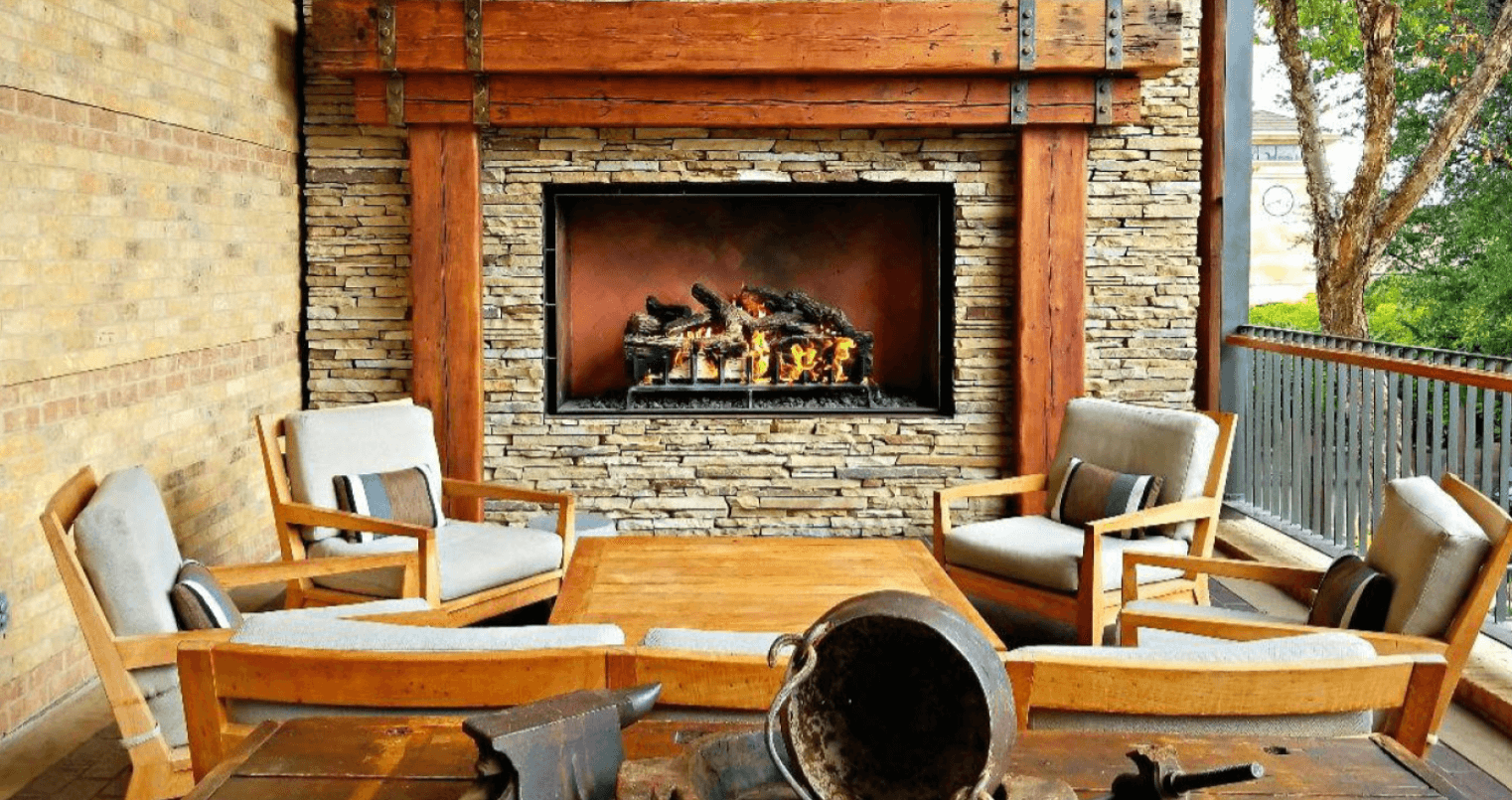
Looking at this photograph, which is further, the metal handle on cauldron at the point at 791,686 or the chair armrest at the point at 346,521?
the chair armrest at the point at 346,521

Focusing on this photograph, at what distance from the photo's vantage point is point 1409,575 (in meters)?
2.89

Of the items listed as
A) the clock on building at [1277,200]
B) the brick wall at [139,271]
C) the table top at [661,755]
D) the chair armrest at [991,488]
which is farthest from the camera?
the clock on building at [1277,200]

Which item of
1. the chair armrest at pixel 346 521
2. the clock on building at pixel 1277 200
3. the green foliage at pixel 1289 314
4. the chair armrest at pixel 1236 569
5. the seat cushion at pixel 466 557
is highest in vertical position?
the clock on building at pixel 1277 200

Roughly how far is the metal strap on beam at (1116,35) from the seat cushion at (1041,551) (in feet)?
6.75

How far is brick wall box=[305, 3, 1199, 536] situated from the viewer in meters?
6.09

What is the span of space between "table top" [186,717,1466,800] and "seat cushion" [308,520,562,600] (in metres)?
2.39

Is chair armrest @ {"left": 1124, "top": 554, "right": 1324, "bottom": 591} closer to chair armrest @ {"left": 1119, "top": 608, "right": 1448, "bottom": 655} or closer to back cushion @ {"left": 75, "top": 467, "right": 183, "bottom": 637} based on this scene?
chair armrest @ {"left": 1119, "top": 608, "right": 1448, "bottom": 655}

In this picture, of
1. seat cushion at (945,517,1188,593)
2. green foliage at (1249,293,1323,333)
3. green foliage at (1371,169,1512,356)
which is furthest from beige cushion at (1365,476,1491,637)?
green foliage at (1249,293,1323,333)

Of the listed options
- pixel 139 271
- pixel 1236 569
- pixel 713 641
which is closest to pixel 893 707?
pixel 713 641

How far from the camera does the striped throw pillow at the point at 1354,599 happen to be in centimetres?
301

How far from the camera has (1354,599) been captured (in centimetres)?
304

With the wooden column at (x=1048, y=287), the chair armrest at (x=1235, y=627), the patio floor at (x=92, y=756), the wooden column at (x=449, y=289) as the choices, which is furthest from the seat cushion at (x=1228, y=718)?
the wooden column at (x=449, y=289)

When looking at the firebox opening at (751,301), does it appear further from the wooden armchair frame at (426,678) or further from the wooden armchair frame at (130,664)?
the wooden armchair frame at (426,678)

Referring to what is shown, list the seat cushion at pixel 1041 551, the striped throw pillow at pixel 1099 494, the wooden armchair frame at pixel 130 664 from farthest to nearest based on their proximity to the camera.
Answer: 1. the striped throw pillow at pixel 1099 494
2. the seat cushion at pixel 1041 551
3. the wooden armchair frame at pixel 130 664
